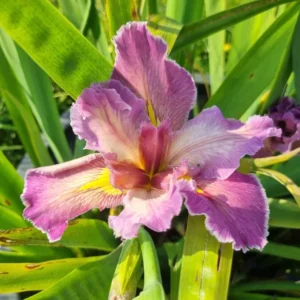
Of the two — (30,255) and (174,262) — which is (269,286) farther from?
(30,255)

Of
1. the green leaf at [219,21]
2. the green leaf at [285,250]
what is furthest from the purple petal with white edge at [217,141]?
the green leaf at [285,250]

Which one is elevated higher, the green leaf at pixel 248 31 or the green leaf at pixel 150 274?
the green leaf at pixel 248 31

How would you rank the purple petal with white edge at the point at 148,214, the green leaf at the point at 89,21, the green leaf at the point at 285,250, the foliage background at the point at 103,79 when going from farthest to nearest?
the green leaf at the point at 89,21 → the green leaf at the point at 285,250 → the foliage background at the point at 103,79 → the purple petal with white edge at the point at 148,214

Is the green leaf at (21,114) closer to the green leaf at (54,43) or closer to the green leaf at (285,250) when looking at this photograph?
the green leaf at (54,43)

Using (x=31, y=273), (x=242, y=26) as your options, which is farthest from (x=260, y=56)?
(x=31, y=273)

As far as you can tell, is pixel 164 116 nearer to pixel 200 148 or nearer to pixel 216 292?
pixel 200 148

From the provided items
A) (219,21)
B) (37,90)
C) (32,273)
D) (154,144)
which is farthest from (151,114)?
(37,90)
